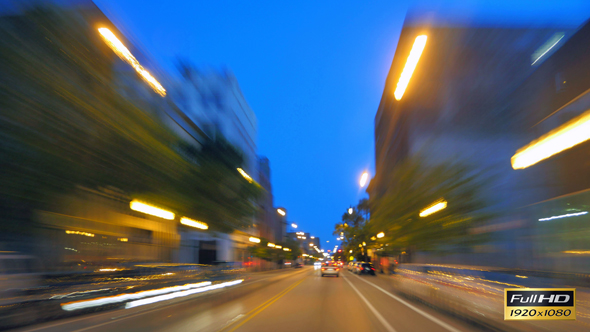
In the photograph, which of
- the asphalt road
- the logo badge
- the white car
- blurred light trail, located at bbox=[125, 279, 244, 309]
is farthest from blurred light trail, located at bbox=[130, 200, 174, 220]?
the white car

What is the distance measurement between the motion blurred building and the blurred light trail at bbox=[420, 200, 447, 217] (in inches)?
76.9

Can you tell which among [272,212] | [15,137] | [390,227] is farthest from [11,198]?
[272,212]

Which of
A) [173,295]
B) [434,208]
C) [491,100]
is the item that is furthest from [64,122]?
[491,100]

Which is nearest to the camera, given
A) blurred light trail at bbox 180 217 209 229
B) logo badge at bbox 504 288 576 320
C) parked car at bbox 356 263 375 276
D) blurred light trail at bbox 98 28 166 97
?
logo badge at bbox 504 288 576 320

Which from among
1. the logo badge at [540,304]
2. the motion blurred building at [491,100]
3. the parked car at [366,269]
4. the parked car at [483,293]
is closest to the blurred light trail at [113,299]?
the parked car at [483,293]

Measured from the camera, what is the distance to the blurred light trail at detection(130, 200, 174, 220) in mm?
14352

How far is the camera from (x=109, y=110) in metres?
11.2

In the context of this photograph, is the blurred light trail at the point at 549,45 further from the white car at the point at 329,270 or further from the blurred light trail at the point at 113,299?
the white car at the point at 329,270

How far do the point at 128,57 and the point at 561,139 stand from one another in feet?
48.4

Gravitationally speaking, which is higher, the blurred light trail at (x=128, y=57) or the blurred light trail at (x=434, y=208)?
the blurred light trail at (x=128, y=57)

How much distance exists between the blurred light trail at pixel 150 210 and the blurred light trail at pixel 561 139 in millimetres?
14596

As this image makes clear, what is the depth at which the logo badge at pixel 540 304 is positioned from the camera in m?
6.91

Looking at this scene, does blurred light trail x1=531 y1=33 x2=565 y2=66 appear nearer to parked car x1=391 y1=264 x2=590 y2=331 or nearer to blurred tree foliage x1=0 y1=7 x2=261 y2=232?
parked car x1=391 y1=264 x2=590 y2=331

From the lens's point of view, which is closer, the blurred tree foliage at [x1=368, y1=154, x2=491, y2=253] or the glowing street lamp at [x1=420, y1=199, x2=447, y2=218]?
the blurred tree foliage at [x1=368, y1=154, x2=491, y2=253]
